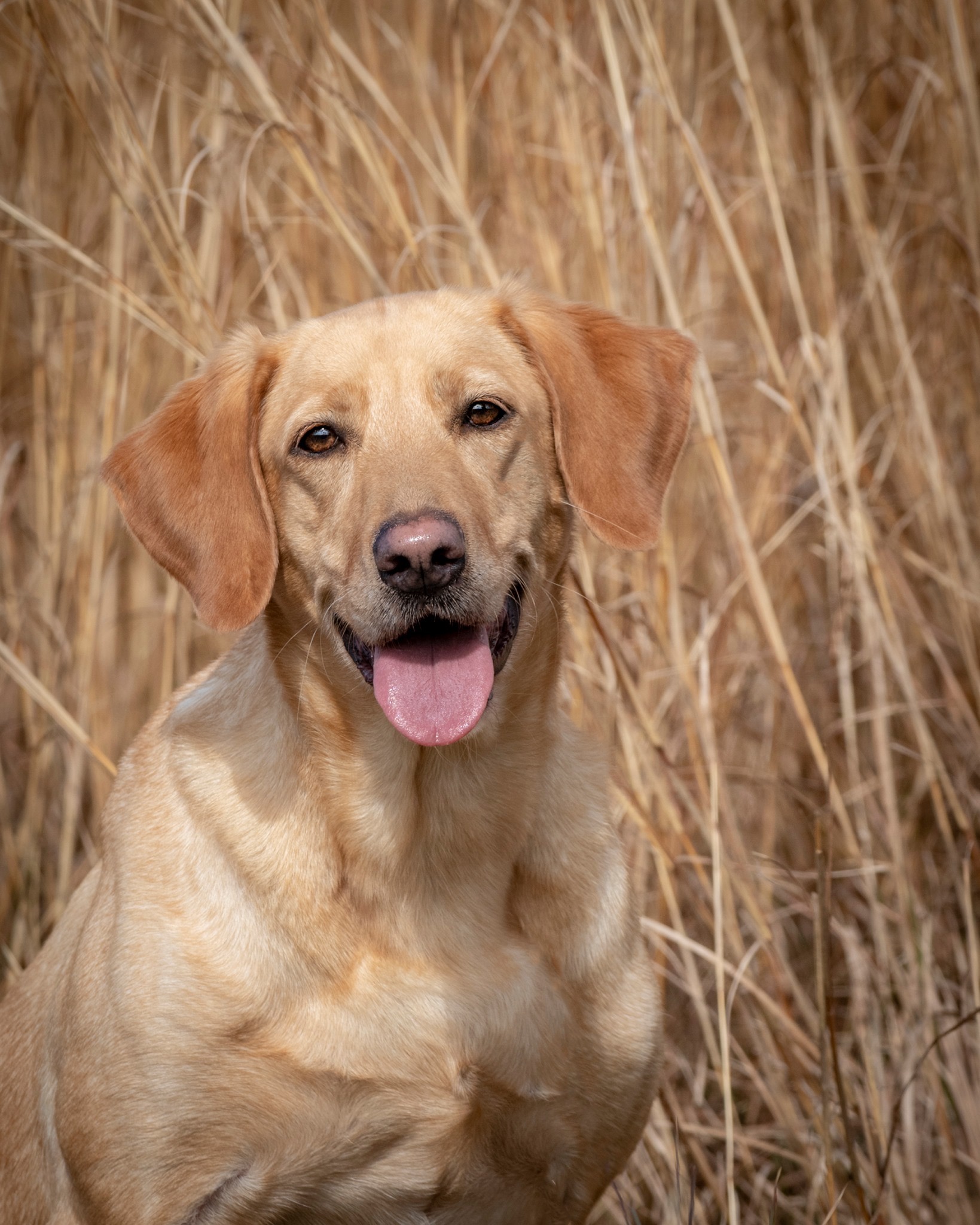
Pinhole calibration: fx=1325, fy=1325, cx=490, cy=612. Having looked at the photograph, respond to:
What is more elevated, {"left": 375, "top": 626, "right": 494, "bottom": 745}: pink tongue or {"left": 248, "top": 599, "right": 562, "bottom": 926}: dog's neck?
{"left": 375, "top": 626, "right": 494, "bottom": 745}: pink tongue

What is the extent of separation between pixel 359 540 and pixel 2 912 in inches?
76.4

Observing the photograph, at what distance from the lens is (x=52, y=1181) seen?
2.24 m

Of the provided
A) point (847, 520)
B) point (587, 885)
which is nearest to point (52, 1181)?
point (587, 885)

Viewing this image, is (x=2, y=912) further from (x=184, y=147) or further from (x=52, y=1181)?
(x=184, y=147)

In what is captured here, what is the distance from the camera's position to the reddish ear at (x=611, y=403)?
2320 millimetres

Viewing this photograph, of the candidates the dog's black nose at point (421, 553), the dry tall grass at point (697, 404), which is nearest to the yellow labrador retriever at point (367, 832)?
the dog's black nose at point (421, 553)

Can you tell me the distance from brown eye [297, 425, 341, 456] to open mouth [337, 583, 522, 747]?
0.32 meters

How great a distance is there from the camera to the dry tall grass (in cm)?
292

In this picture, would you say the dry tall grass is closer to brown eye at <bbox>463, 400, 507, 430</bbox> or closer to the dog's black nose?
brown eye at <bbox>463, 400, 507, 430</bbox>

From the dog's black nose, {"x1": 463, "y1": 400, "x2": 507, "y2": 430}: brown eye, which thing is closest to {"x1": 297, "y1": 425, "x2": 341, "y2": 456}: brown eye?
{"x1": 463, "y1": 400, "x2": 507, "y2": 430}: brown eye

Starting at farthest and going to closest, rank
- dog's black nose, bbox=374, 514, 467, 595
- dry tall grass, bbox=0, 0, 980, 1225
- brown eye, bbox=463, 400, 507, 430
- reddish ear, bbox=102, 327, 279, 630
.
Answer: dry tall grass, bbox=0, 0, 980, 1225 < brown eye, bbox=463, 400, 507, 430 < reddish ear, bbox=102, 327, 279, 630 < dog's black nose, bbox=374, 514, 467, 595

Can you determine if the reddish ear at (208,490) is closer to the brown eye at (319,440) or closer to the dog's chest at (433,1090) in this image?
the brown eye at (319,440)

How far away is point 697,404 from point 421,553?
1.39 meters

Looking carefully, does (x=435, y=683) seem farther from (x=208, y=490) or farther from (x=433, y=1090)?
(x=433, y=1090)
